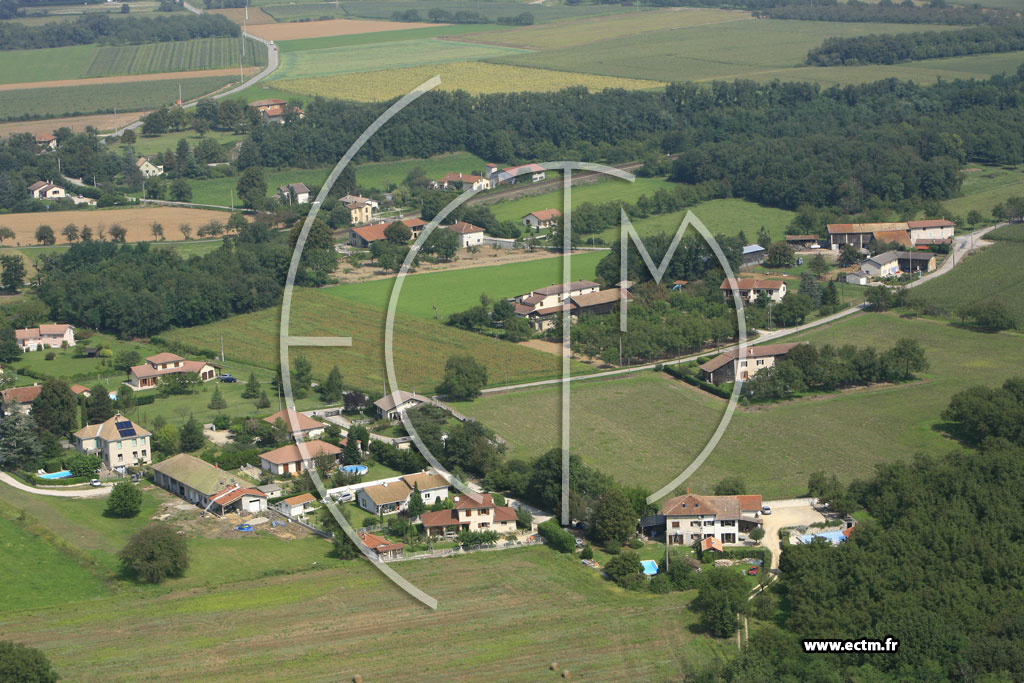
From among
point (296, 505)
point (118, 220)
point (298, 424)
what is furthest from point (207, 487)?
point (118, 220)

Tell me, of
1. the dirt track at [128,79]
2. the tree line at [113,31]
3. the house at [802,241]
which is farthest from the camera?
the tree line at [113,31]

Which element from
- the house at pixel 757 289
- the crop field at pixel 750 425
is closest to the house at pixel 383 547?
the crop field at pixel 750 425

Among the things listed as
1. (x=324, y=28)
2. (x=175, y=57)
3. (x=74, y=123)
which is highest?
(x=324, y=28)

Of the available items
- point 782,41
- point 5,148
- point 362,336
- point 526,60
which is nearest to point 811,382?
point 362,336

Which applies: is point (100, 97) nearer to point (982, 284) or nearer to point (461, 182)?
point (461, 182)

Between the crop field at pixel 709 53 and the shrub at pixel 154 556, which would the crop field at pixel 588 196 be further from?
the shrub at pixel 154 556

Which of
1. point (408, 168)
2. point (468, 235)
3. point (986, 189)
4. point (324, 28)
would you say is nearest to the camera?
point (468, 235)
